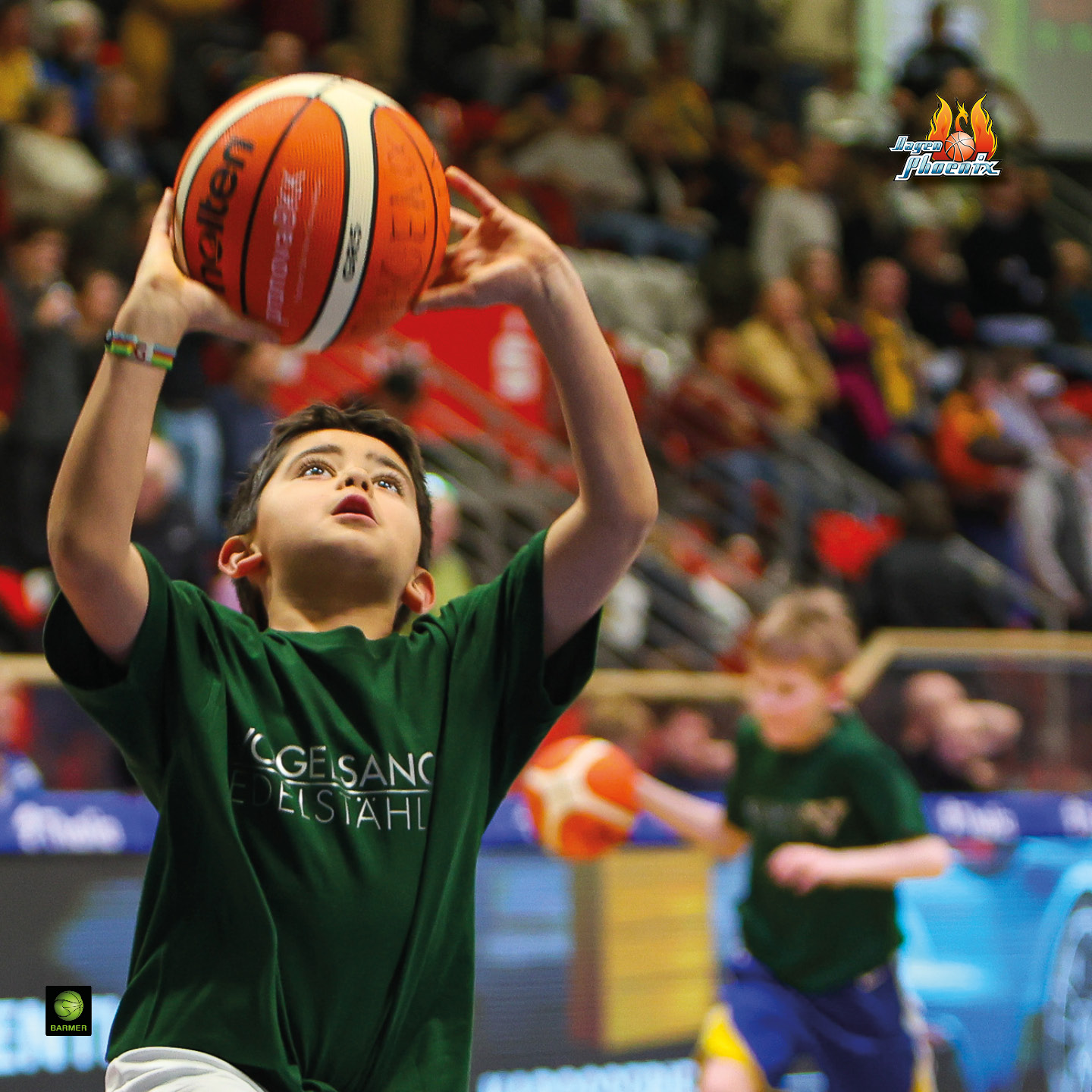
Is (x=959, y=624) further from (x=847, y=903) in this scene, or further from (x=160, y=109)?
(x=160, y=109)

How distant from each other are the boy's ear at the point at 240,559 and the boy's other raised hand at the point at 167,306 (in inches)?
14.3

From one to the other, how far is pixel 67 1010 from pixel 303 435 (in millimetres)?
3147

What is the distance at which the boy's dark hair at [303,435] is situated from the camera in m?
2.49

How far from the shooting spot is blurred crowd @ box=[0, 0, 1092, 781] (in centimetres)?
723

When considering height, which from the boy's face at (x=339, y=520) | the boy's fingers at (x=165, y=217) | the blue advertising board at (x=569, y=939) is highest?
the boy's fingers at (x=165, y=217)

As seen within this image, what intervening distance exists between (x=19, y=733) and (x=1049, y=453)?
728cm

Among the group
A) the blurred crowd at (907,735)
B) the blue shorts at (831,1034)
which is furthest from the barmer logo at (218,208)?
the blurred crowd at (907,735)

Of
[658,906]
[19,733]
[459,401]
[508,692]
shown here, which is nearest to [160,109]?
[459,401]

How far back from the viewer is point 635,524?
225 centimetres

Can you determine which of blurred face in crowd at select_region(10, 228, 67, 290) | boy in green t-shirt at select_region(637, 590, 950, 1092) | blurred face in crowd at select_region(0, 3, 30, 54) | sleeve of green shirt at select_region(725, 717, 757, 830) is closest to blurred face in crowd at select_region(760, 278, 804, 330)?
blurred face in crowd at select_region(10, 228, 67, 290)

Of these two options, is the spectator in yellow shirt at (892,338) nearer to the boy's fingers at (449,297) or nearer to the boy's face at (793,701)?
the boy's face at (793,701)

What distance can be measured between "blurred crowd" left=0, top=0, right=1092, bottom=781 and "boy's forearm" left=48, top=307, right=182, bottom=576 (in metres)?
3.93

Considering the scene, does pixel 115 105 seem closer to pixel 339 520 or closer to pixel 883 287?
pixel 883 287

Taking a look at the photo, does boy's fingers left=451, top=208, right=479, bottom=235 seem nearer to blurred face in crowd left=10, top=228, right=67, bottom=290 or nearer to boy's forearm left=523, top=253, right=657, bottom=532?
boy's forearm left=523, top=253, right=657, bottom=532
